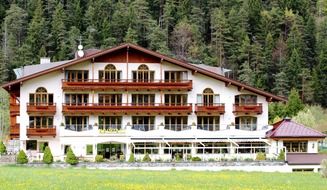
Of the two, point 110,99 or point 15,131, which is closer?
point 110,99

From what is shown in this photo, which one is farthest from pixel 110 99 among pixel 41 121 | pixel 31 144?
pixel 31 144

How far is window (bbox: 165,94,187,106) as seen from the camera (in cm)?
6269

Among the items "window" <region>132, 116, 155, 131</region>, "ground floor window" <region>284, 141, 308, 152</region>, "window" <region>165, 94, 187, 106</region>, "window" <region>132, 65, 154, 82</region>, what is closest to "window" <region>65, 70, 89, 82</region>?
"window" <region>132, 65, 154, 82</region>

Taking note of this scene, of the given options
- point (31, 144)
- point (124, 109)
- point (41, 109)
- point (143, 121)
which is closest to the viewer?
point (41, 109)

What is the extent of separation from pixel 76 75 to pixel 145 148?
29.4 ft

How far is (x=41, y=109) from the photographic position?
196 ft

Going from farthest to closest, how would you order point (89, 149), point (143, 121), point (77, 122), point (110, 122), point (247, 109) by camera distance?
1. point (143, 121)
2. point (247, 109)
3. point (110, 122)
4. point (77, 122)
5. point (89, 149)

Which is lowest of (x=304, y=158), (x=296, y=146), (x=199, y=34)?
(x=304, y=158)

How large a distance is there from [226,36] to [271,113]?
33859 millimetres

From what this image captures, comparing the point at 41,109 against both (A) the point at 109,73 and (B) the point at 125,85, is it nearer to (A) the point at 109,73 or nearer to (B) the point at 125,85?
(A) the point at 109,73

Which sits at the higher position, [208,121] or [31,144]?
[208,121]

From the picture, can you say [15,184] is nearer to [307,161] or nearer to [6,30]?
[307,161]

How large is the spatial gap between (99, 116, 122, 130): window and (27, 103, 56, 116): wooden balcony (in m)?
4.09

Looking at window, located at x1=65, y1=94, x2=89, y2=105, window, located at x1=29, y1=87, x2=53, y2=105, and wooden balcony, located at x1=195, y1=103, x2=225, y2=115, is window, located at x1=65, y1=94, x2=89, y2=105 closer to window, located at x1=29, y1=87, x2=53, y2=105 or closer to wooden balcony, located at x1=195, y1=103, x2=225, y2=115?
window, located at x1=29, y1=87, x2=53, y2=105
